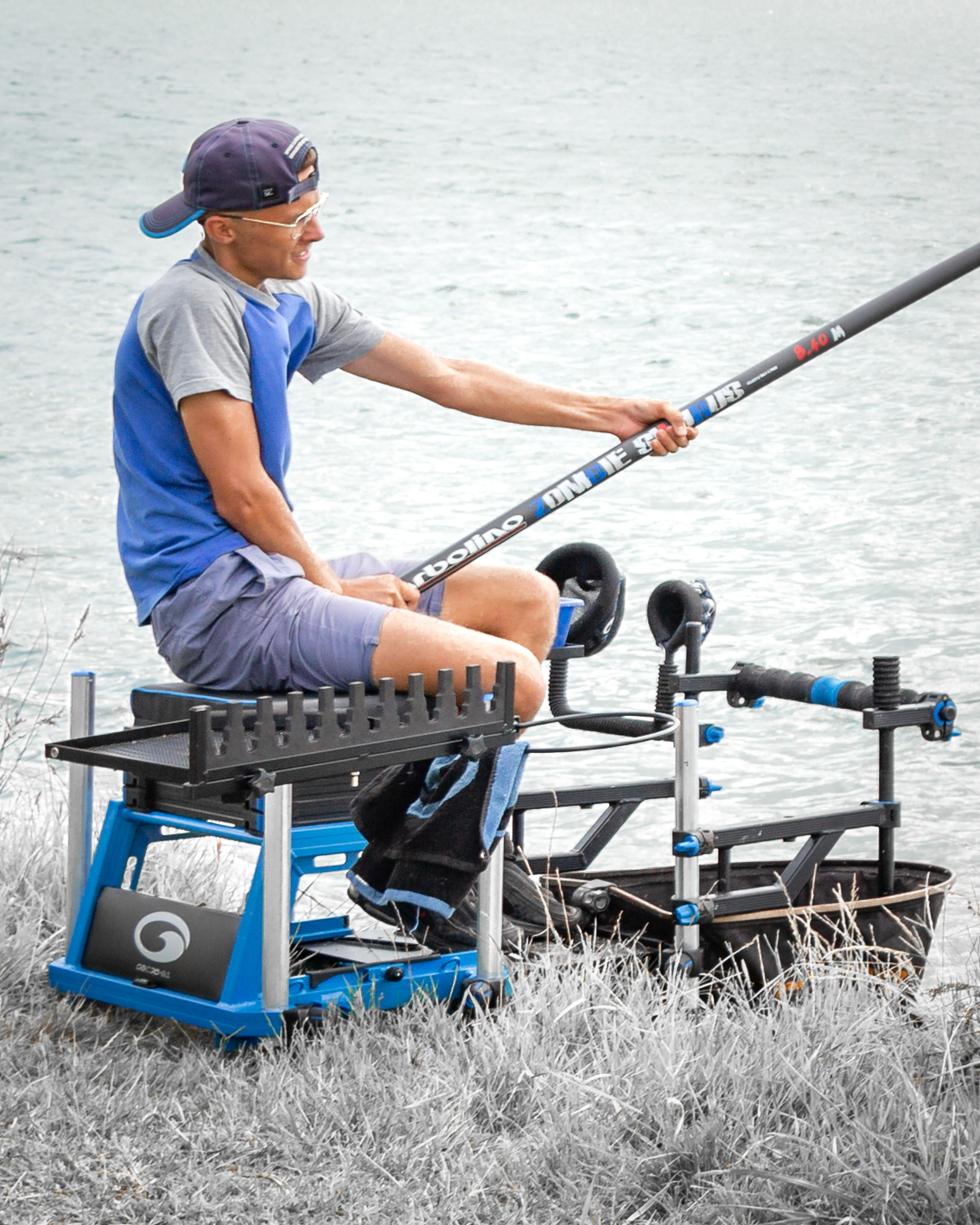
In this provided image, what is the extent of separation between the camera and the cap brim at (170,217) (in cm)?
222

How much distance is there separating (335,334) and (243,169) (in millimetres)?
355

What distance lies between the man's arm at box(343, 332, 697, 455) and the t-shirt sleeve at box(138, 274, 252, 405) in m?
0.38

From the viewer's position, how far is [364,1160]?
183 centimetres

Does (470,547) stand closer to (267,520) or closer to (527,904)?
(267,520)

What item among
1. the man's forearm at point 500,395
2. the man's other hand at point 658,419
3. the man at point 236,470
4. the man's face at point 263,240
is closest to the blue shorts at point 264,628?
the man at point 236,470

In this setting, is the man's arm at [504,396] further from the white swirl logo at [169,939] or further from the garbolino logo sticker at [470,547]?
the white swirl logo at [169,939]

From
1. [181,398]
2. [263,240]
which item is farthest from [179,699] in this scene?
[263,240]

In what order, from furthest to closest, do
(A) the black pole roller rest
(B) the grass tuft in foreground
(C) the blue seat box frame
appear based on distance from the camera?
(A) the black pole roller rest, (C) the blue seat box frame, (B) the grass tuft in foreground

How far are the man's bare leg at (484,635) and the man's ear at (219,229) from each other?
55 cm

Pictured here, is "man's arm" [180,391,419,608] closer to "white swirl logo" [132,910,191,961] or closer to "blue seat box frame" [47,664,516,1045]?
"blue seat box frame" [47,664,516,1045]

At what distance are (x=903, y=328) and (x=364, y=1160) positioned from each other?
32.4ft

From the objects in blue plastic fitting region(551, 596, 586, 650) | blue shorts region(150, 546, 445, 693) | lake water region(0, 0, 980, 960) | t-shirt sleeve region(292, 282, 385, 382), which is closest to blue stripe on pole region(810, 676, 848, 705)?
blue plastic fitting region(551, 596, 586, 650)

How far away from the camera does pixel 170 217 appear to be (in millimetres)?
2246

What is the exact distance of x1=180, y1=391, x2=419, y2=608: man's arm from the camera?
84.0 inches
